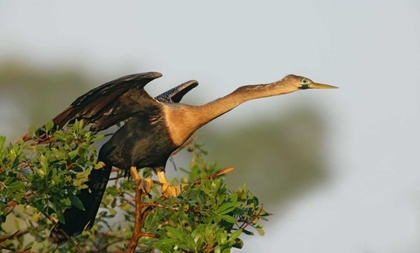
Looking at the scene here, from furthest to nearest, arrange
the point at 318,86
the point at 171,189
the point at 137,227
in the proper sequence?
the point at 318,86, the point at 171,189, the point at 137,227

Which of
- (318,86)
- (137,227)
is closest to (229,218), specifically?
(137,227)

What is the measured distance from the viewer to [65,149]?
4973mm

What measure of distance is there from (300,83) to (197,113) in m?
0.80

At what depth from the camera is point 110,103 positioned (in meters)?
6.30

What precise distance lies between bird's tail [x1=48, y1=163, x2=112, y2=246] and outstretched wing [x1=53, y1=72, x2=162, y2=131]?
0.35 m

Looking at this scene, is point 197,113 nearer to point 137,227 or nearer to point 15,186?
point 137,227

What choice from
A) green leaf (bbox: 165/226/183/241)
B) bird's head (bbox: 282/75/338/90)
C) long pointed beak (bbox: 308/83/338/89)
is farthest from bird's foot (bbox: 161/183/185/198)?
A: green leaf (bbox: 165/226/183/241)

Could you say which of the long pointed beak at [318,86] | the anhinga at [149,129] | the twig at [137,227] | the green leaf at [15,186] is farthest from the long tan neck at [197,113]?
the green leaf at [15,186]

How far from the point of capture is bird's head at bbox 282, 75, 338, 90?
6.50 meters

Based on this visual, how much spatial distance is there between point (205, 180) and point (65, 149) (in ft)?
2.62

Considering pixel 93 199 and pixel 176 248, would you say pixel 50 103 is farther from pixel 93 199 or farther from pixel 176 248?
pixel 176 248

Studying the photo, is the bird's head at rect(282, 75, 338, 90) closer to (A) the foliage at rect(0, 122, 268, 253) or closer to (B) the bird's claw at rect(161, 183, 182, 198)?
(B) the bird's claw at rect(161, 183, 182, 198)

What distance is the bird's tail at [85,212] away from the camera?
240 inches

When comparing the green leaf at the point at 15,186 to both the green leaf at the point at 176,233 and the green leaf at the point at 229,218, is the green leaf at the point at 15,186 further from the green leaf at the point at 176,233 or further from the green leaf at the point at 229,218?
the green leaf at the point at 229,218
